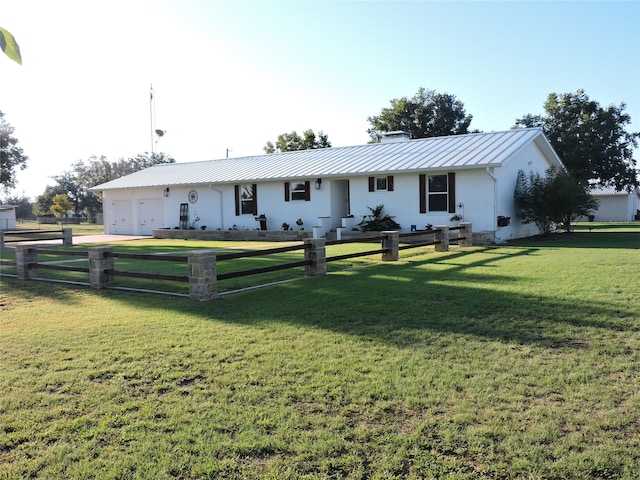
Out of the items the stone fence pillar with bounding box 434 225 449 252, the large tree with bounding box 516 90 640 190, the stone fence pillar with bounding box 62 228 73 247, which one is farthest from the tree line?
the stone fence pillar with bounding box 62 228 73 247

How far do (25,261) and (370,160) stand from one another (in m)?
14.9

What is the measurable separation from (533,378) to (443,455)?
1.60m

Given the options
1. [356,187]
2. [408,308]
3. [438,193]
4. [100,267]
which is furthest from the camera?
[356,187]

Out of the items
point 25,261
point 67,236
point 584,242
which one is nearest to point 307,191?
point 67,236

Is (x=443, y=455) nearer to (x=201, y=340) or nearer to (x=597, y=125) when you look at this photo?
(x=201, y=340)

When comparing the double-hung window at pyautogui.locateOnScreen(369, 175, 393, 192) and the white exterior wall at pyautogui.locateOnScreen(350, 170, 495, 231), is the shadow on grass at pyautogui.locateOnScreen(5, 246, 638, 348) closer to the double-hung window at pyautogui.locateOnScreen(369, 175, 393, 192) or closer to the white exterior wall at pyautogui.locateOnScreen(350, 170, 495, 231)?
the white exterior wall at pyautogui.locateOnScreen(350, 170, 495, 231)

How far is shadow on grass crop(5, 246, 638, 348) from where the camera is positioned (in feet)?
19.6

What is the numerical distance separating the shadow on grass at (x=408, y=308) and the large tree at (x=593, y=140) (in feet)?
88.8

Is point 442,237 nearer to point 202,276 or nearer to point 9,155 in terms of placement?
point 202,276

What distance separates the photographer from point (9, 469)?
127 inches

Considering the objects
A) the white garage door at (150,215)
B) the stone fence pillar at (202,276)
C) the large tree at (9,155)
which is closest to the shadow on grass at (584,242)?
the stone fence pillar at (202,276)

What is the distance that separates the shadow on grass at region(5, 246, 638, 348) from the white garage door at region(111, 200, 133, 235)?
21.2 meters

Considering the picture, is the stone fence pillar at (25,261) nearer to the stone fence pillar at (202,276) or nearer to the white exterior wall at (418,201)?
the stone fence pillar at (202,276)

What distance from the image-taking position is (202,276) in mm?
8430
